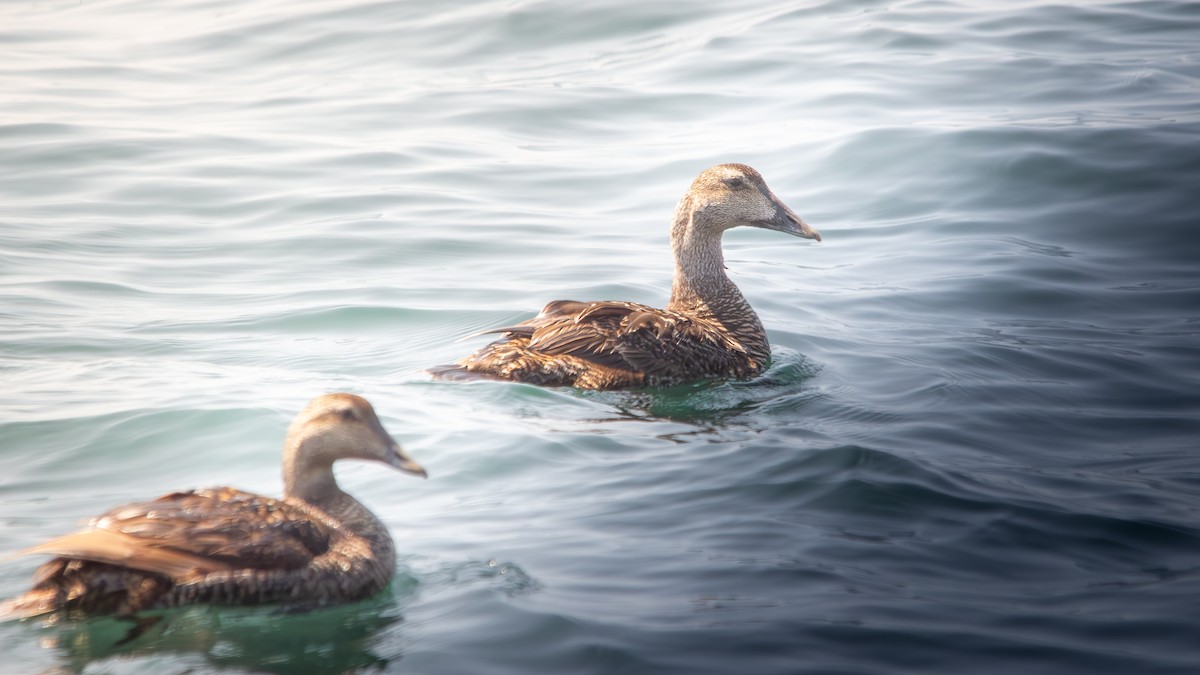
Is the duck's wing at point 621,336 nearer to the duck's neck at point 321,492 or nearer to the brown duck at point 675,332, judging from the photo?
the brown duck at point 675,332

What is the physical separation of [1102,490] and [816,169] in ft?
24.4

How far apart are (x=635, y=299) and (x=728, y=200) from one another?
4.95 ft

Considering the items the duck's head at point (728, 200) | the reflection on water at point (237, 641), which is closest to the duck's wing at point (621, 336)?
the duck's head at point (728, 200)

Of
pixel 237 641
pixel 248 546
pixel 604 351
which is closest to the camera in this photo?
pixel 237 641

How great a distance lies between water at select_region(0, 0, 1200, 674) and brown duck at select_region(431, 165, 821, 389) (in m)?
0.19

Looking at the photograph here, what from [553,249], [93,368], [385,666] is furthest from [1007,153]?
[385,666]

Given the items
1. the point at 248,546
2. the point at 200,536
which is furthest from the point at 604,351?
the point at 200,536

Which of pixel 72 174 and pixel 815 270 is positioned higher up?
pixel 72 174

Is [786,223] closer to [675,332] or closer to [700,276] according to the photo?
[700,276]

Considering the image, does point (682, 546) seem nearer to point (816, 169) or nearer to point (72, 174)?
point (816, 169)

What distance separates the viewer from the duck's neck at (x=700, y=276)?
8992 mm

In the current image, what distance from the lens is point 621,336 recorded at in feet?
26.5

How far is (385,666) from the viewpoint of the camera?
4918mm

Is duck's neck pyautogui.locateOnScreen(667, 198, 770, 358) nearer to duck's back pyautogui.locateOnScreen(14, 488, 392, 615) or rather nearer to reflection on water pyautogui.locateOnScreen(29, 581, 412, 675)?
duck's back pyautogui.locateOnScreen(14, 488, 392, 615)
